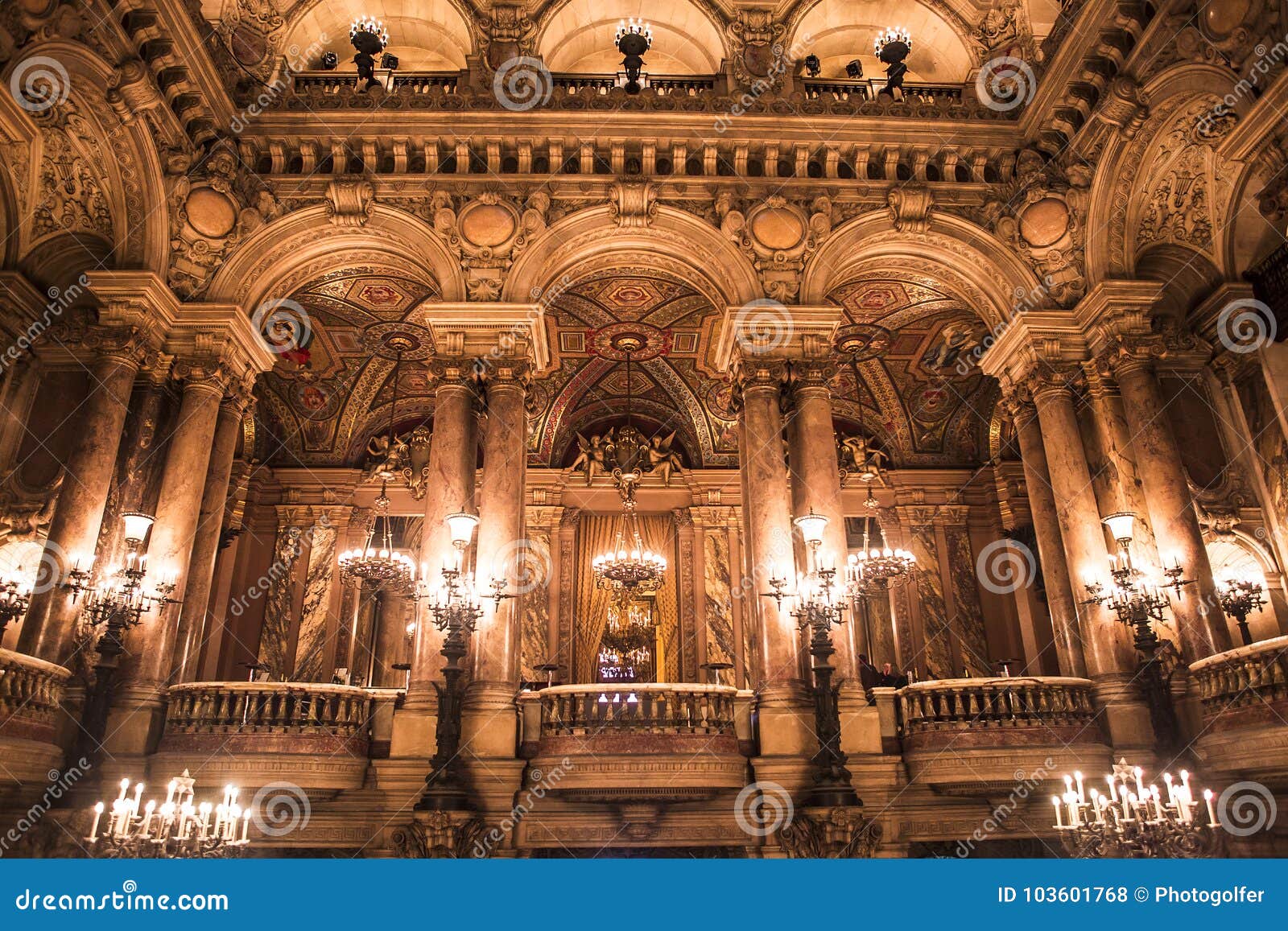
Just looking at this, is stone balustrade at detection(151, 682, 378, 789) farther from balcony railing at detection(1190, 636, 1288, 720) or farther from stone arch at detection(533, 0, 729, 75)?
stone arch at detection(533, 0, 729, 75)

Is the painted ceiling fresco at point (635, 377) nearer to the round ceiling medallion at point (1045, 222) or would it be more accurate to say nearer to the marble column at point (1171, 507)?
the round ceiling medallion at point (1045, 222)

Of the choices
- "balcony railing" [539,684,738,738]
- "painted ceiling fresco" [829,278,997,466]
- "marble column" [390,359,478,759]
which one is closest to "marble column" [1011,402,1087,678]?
"painted ceiling fresco" [829,278,997,466]

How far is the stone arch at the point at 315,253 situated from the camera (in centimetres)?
1197

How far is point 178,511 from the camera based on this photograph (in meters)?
10.6

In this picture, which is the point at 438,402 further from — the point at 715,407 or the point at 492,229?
the point at 715,407

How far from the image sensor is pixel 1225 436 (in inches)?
459

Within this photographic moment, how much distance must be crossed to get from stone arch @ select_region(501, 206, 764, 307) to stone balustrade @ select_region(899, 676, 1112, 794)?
5949 mm

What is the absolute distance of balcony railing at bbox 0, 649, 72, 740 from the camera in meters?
8.31

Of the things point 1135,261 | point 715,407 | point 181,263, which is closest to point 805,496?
point 1135,261

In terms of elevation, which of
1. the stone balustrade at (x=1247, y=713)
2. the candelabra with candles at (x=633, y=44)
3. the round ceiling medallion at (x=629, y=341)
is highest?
the candelabra with candles at (x=633, y=44)

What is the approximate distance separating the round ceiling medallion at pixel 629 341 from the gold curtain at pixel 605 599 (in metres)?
3.56

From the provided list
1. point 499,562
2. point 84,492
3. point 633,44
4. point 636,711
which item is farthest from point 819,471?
point 84,492

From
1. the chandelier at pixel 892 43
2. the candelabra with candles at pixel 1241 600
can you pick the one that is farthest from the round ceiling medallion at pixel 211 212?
the candelabra with candles at pixel 1241 600

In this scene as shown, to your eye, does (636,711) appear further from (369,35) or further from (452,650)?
(369,35)
